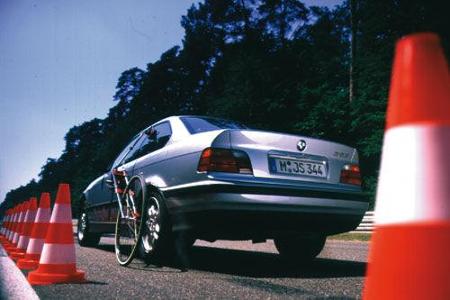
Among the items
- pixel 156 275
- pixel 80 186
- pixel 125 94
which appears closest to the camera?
pixel 156 275

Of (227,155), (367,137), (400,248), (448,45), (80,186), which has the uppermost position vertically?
(448,45)

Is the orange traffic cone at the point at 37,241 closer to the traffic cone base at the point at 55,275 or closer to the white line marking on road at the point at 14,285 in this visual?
the white line marking on road at the point at 14,285

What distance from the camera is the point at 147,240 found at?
15.8 feet

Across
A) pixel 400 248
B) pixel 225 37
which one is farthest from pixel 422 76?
pixel 225 37

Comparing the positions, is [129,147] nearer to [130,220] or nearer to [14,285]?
[130,220]

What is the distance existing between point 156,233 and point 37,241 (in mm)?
1270

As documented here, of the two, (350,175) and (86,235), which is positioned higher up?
(350,175)

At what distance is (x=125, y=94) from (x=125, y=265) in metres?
46.8

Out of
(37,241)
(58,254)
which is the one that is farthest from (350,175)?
(37,241)

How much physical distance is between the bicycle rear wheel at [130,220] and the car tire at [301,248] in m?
1.66

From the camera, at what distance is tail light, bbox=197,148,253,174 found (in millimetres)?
4055

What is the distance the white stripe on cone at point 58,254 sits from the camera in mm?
3636

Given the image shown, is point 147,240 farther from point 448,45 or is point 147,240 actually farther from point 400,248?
point 448,45

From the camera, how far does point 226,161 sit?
4.06 metres
